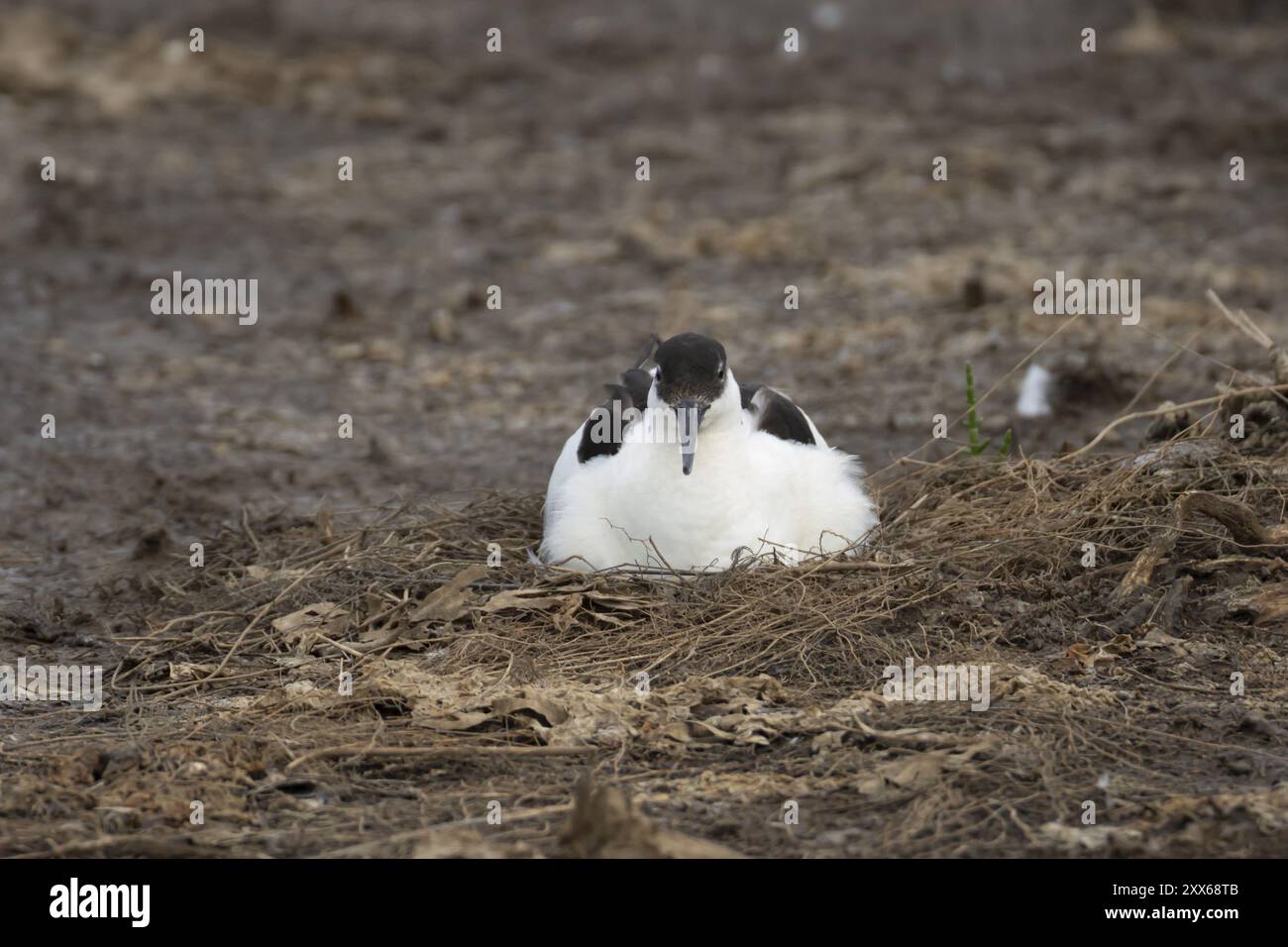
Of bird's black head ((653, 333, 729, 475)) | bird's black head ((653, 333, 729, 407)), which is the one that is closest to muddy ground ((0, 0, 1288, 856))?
bird's black head ((653, 333, 729, 475))

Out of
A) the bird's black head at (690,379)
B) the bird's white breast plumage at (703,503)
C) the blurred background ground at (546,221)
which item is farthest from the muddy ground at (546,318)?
the bird's black head at (690,379)

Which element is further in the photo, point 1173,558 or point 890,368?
point 890,368

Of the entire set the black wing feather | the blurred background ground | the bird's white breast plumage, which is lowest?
the bird's white breast plumage

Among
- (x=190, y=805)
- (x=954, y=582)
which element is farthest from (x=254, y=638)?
(x=954, y=582)

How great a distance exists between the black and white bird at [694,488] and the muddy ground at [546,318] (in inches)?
15.4

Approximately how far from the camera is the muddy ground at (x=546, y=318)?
5020mm

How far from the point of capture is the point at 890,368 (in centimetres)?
1034

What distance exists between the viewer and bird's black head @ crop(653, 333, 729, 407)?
618 cm

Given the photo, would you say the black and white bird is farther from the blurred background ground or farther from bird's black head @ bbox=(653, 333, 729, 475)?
the blurred background ground

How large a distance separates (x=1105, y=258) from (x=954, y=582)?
268 inches

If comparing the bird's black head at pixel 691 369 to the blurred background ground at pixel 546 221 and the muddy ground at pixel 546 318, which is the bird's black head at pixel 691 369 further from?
the blurred background ground at pixel 546 221

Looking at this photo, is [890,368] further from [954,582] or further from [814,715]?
[814,715]

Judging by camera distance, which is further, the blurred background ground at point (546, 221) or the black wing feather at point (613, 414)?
the blurred background ground at point (546, 221)
